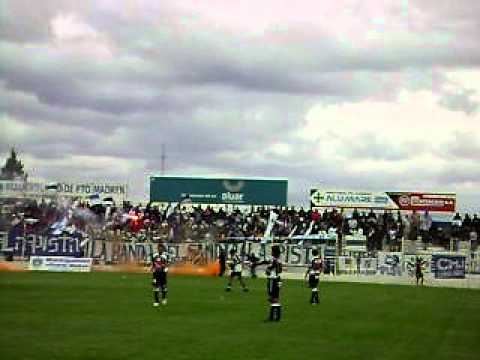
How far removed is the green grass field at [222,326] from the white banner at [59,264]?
1954cm

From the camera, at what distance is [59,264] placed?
6378 cm

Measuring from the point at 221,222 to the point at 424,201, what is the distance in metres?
19.1

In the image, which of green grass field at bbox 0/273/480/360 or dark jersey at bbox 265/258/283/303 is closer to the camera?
green grass field at bbox 0/273/480/360

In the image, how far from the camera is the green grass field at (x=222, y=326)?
66.3ft

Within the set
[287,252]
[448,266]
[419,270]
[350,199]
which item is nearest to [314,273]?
[419,270]

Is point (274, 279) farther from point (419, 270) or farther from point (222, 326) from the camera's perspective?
point (419, 270)

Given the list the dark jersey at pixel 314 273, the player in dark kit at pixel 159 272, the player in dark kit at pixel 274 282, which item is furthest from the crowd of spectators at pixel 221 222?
the player in dark kit at pixel 274 282

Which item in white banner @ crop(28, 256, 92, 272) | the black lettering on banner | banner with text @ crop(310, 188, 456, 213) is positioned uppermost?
banner with text @ crop(310, 188, 456, 213)

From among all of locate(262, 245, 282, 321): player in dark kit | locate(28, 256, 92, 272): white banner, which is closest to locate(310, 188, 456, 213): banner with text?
locate(28, 256, 92, 272): white banner

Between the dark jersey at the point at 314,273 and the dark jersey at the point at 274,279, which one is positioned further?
the dark jersey at the point at 314,273

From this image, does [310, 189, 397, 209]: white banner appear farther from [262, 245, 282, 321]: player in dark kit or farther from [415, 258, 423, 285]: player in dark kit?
[262, 245, 282, 321]: player in dark kit

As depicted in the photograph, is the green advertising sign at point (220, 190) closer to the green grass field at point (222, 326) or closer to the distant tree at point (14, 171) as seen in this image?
the distant tree at point (14, 171)

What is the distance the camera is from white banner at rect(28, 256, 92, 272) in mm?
63094

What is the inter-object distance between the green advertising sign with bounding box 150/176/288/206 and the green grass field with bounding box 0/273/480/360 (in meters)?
39.5
